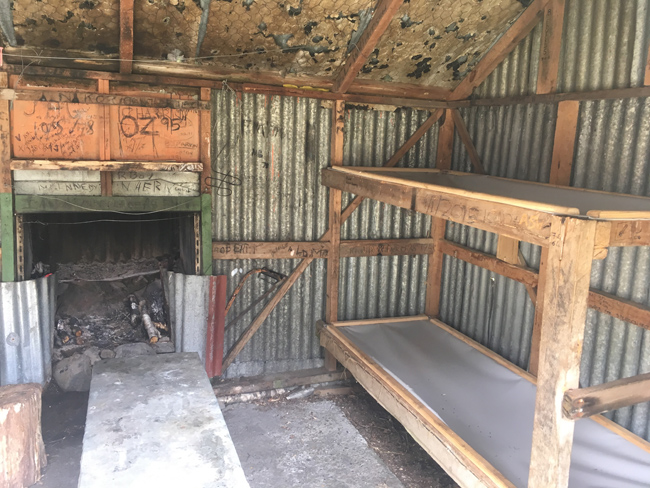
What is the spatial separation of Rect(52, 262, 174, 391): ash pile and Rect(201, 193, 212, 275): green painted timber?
1.22 m

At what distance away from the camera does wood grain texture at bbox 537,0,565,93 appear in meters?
5.50

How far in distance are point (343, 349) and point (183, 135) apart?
3210mm

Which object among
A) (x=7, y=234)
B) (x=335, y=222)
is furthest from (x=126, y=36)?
(x=335, y=222)

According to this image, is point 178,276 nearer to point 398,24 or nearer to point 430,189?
point 430,189

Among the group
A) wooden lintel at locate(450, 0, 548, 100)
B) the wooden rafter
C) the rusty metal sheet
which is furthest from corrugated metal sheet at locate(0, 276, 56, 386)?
wooden lintel at locate(450, 0, 548, 100)

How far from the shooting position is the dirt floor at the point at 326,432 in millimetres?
5270

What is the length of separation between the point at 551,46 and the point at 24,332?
6.61m

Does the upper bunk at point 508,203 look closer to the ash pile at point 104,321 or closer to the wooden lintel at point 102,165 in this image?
the wooden lintel at point 102,165

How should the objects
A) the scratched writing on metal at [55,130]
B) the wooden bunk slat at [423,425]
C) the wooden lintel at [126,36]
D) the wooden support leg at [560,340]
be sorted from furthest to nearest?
the scratched writing on metal at [55,130] → the wooden lintel at [126,36] → the wooden bunk slat at [423,425] → the wooden support leg at [560,340]

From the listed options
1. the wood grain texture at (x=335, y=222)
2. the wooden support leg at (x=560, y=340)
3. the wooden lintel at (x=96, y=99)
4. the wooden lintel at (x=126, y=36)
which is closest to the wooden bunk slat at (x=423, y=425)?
the wooden support leg at (x=560, y=340)

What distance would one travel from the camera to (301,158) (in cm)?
689

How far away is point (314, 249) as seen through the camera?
23.2 feet

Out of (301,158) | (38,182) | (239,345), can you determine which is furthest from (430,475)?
(38,182)

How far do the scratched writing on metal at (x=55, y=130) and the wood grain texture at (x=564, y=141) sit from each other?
5045 millimetres
